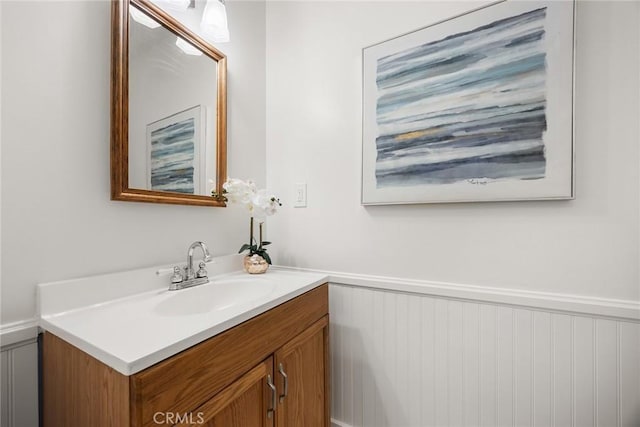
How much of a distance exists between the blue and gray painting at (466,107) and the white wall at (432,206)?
0.11 metres

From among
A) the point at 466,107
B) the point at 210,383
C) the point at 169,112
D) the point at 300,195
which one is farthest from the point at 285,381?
the point at 466,107

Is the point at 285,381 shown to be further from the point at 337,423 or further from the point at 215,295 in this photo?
the point at 337,423

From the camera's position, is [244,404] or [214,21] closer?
[244,404]

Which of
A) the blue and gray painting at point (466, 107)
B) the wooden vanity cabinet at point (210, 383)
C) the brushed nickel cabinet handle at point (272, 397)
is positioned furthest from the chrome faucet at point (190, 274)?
the blue and gray painting at point (466, 107)

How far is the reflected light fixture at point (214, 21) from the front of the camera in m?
1.04

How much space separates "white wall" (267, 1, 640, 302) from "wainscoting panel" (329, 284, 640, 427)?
0.12m

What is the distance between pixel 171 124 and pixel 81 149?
11.8 inches

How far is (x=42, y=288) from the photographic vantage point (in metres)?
0.71

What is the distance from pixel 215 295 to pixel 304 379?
44 cm

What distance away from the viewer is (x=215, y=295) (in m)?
1.04

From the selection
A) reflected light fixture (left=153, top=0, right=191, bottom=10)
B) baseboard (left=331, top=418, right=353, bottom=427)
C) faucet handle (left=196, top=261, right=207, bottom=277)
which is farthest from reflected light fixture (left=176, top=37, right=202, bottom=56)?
baseboard (left=331, top=418, right=353, bottom=427)

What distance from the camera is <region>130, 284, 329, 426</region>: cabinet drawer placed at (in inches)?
19.8

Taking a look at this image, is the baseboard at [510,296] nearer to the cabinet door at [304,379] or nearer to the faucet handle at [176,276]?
the cabinet door at [304,379]

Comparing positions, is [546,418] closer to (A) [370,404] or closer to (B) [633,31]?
(A) [370,404]
